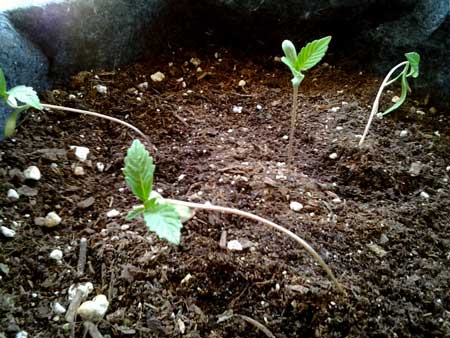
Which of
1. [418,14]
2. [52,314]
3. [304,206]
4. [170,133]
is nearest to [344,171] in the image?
[304,206]

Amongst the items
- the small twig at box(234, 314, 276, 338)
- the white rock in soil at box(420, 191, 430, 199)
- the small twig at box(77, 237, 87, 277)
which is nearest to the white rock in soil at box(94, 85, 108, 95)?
the small twig at box(77, 237, 87, 277)

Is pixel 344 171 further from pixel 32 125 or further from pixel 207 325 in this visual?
pixel 32 125

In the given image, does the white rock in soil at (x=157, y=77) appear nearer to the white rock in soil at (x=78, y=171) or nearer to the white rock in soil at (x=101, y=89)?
the white rock in soil at (x=101, y=89)

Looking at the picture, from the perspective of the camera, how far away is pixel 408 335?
76 centimetres

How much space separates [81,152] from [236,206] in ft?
1.34

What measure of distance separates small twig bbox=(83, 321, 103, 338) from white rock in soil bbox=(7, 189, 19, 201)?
32 centimetres

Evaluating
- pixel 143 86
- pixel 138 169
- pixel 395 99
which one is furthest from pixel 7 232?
pixel 395 99

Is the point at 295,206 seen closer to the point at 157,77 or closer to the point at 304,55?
the point at 304,55

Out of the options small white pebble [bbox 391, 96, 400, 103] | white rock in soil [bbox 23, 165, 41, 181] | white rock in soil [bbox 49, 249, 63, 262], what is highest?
white rock in soil [bbox 23, 165, 41, 181]

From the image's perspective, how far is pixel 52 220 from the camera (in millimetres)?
875

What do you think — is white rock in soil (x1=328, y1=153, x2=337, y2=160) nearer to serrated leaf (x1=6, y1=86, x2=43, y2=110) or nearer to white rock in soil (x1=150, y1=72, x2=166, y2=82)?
white rock in soil (x1=150, y1=72, x2=166, y2=82)

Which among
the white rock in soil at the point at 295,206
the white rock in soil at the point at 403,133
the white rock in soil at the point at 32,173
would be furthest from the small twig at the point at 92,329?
the white rock in soil at the point at 403,133

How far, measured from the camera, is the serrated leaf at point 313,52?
90 centimetres

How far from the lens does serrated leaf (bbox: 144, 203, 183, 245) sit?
0.61 m
